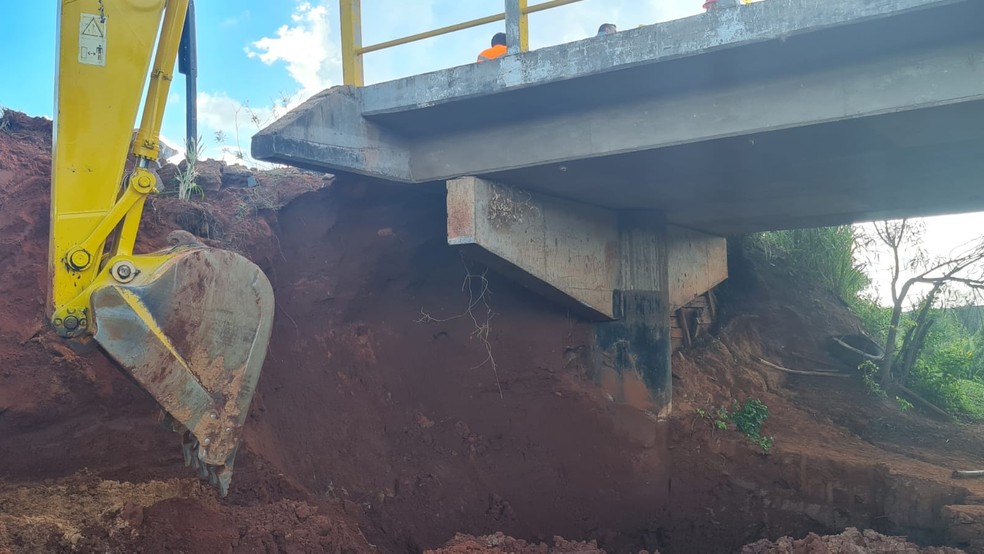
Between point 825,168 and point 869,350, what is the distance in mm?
5258

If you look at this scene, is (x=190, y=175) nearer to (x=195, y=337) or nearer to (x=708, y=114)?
(x=195, y=337)

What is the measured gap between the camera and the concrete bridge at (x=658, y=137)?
19.1 feet

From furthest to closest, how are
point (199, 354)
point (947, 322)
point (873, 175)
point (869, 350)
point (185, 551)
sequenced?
1. point (947, 322)
2. point (869, 350)
3. point (873, 175)
4. point (185, 551)
5. point (199, 354)

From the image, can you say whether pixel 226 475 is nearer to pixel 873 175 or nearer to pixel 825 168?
pixel 825 168

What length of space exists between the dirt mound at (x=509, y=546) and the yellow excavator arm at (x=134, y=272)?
8.80 feet

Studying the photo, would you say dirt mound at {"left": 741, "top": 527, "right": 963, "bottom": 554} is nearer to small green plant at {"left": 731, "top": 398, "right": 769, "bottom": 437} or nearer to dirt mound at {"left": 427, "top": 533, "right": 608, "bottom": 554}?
dirt mound at {"left": 427, "top": 533, "right": 608, "bottom": 554}

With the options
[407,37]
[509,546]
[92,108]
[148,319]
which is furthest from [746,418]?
[92,108]

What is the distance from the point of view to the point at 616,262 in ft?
30.0

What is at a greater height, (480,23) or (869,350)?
(480,23)

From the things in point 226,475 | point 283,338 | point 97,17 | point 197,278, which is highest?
point 97,17

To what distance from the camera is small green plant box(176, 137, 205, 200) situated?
7.94 meters

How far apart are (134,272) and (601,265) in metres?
5.35

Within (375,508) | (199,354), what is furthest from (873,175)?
(199,354)

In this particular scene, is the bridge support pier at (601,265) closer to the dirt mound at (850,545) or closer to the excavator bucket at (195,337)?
the dirt mound at (850,545)
